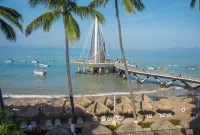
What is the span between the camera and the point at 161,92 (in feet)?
125

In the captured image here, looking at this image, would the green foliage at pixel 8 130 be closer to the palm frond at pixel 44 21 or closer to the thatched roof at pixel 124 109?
the palm frond at pixel 44 21

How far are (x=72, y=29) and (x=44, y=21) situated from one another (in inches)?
62.7

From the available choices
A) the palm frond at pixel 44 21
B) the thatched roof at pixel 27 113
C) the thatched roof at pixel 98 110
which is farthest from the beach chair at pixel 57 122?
the palm frond at pixel 44 21

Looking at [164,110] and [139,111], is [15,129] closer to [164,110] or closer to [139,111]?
[139,111]

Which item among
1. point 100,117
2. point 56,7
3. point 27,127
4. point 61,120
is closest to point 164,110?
point 100,117

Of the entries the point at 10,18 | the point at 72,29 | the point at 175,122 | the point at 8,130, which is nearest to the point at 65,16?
the point at 72,29

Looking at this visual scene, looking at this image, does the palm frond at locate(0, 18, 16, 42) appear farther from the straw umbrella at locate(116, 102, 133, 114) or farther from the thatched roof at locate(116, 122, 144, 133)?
the straw umbrella at locate(116, 102, 133, 114)

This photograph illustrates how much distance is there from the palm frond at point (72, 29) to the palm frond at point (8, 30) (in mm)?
3114

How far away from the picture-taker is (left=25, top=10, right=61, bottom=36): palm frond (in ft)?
44.8

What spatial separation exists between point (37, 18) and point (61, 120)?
8.73 m

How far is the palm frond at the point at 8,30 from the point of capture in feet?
46.1

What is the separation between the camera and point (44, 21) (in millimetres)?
13781

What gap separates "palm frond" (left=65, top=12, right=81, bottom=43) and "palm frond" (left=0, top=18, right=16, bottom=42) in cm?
311

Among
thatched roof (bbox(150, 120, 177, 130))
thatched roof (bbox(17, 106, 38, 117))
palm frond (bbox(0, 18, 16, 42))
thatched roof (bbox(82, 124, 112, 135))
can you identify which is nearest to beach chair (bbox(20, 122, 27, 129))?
thatched roof (bbox(17, 106, 38, 117))
